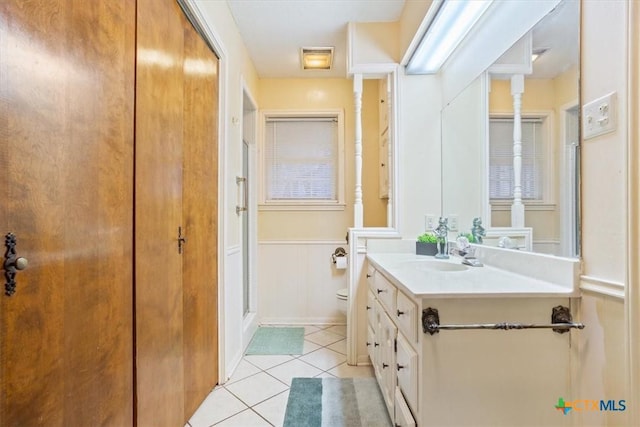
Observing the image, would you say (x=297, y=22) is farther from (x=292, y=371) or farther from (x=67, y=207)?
(x=292, y=371)

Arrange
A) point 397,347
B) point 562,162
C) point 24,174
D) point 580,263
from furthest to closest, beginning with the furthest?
point 397,347 → point 562,162 → point 580,263 → point 24,174

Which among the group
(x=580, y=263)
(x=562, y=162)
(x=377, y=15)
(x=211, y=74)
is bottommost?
(x=580, y=263)

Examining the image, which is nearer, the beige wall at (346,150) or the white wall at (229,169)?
the white wall at (229,169)

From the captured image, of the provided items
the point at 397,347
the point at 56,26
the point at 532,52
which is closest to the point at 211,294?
the point at 397,347

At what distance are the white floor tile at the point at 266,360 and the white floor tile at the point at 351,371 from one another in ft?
1.32

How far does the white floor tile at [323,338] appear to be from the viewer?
2.76 m

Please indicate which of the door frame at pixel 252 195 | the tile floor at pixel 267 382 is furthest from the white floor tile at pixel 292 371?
the door frame at pixel 252 195

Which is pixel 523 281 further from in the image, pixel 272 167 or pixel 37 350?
pixel 272 167

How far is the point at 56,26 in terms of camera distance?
2.70 ft

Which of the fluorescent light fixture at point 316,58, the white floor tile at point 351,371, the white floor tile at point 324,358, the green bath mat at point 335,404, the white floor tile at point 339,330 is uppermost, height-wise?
the fluorescent light fixture at point 316,58

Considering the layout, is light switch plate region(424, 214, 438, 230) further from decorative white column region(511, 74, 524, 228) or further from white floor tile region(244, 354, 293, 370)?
white floor tile region(244, 354, 293, 370)

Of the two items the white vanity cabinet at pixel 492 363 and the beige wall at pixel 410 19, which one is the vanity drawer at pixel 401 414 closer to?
the white vanity cabinet at pixel 492 363

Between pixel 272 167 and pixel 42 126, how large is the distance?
2575 mm

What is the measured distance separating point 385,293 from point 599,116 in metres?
1.09
